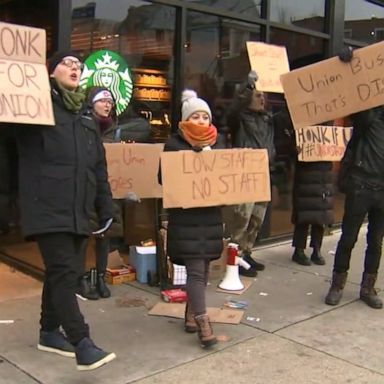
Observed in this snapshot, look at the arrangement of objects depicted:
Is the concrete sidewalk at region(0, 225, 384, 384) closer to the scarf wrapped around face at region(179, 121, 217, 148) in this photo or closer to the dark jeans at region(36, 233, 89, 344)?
the dark jeans at region(36, 233, 89, 344)

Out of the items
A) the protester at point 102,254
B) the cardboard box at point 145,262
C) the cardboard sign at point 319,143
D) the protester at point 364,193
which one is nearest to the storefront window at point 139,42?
the protester at point 102,254

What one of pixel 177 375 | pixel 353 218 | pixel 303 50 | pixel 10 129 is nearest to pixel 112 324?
pixel 177 375

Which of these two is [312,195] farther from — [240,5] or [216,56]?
[240,5]

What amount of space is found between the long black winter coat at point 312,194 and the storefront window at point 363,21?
2.82 meters

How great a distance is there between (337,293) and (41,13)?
3.30 metres

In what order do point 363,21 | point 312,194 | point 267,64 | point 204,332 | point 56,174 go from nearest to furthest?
point 56,174 < point 204,332 < point 267,64 < point 312,194 < point 363,21

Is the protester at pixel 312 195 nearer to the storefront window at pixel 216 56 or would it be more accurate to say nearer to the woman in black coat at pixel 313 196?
the woman in black coat at pixel 313 196

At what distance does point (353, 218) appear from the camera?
466 cm

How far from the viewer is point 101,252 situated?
4832 mm

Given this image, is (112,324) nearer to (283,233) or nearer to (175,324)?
(175,324)

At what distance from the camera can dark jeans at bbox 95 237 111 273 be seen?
4824 mm

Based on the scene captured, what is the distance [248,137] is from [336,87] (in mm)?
1119

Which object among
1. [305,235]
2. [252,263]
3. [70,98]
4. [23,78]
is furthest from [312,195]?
[23,78]

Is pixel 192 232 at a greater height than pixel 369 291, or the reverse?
pixel 192 232
